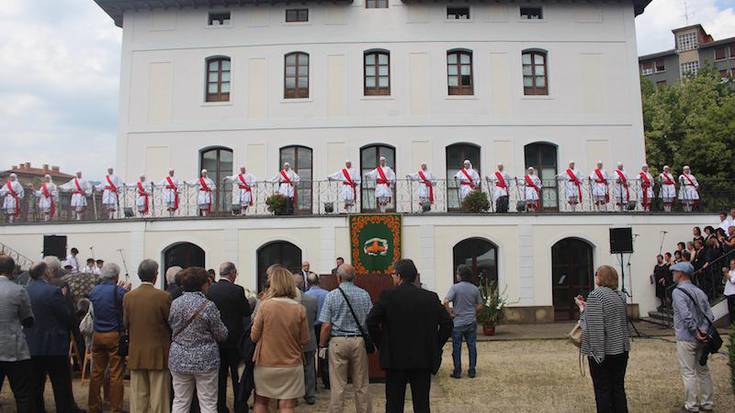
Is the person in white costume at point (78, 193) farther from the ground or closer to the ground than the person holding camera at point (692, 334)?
farther from the ground

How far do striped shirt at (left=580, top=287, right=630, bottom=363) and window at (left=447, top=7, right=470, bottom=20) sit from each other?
52.7ft

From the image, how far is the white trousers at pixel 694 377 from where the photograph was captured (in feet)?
23.3

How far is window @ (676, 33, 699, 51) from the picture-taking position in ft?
210

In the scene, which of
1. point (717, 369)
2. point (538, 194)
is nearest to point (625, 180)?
point (538, 194)

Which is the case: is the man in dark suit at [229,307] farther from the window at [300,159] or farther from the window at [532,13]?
the window at [532,13]

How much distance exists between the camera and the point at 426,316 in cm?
562

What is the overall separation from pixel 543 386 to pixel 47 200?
1683 centimetres

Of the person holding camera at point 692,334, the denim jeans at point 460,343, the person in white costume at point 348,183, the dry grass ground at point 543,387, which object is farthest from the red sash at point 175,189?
the person holding camera at point 692,334

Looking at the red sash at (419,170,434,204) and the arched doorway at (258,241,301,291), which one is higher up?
the red sash at (419,170,434,204)

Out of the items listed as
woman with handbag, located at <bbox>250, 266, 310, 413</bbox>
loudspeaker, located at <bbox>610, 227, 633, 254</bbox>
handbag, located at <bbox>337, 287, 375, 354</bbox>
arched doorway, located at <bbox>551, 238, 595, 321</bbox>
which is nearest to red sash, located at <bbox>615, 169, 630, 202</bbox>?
arched doorway, located at <bbox>551, 238, 595, 321</bbox>

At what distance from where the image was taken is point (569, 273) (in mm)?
17578

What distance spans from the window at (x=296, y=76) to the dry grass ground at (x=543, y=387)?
12.0m

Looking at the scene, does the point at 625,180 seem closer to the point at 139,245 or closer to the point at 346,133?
the point at 346,133

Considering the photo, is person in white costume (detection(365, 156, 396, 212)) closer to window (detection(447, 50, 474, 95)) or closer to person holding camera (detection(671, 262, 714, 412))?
window (detection(447, 50, 474, 95))
